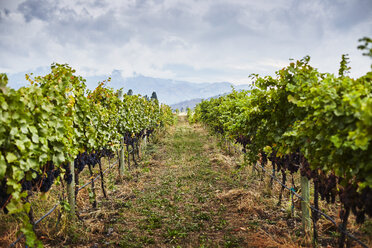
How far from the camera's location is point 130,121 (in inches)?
373

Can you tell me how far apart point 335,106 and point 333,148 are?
0.53 m

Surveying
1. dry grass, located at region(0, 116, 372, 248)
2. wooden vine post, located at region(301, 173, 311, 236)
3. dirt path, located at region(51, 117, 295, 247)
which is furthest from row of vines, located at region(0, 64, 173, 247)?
wooden vine post, located at region(301, 173, 311, 236)

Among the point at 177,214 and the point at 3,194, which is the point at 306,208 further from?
the point at 3,194

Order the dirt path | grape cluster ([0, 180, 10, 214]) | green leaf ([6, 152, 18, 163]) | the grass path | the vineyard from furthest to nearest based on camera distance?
the grass path
the dirt path
grape cluster ([0, 180, 10, 214])
the vineyard
green leaf ([6, 152, 18, 163])

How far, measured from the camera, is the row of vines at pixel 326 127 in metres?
2.21

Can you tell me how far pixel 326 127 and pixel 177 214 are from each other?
4213 millimetres

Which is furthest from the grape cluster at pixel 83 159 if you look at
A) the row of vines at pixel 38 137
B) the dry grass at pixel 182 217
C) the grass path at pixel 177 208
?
the grass path at pixel 177 208

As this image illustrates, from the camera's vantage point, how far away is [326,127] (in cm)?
282

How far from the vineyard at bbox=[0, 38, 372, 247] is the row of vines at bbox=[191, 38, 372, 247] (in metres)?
0.02

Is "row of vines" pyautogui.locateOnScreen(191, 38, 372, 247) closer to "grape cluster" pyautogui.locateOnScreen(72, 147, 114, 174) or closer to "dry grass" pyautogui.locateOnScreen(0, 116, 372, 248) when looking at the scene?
"dry grass" pyautogui.locateOnScreen(0, 116, 372, 248)

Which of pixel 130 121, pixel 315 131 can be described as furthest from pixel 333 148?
pixel 130 121

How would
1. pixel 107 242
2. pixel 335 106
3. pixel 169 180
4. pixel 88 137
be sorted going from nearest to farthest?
pixel 335 106 → pixel 107 242 → pixel 88 137 → pixel 169 180

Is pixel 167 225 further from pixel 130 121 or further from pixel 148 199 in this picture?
pixel 130 121

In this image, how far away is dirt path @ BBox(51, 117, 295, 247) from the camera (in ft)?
15.0
